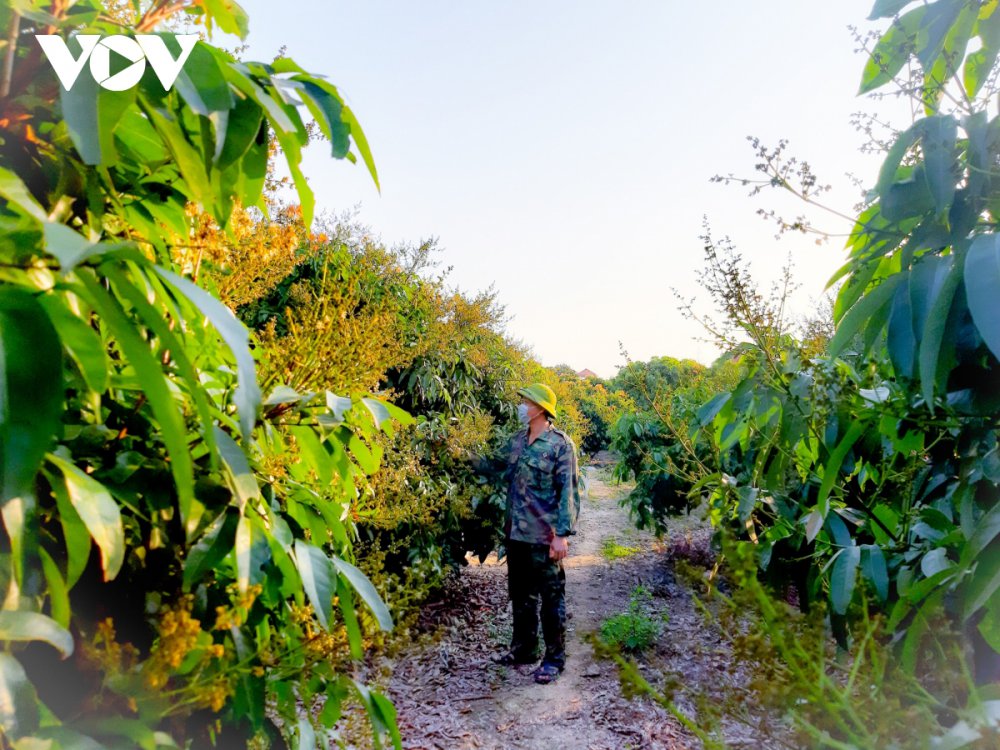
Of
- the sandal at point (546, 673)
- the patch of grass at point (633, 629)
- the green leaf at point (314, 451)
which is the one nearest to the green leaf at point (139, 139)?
the green leaf at point (314, 451)

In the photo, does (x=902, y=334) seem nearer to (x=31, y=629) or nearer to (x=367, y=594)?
(x=367, y=594)

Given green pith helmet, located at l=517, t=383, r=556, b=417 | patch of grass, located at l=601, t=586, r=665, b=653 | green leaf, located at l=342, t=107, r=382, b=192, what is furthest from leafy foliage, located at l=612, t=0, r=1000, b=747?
patch of grass, located at l=601, t=586, r=665, b=653

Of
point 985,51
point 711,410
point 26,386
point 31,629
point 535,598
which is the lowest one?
point 535,598

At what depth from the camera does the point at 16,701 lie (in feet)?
1.66

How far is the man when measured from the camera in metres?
3.92

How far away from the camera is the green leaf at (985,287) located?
0.82 meters

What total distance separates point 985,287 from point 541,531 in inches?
133

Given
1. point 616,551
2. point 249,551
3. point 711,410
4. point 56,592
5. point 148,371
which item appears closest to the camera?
point 148,371

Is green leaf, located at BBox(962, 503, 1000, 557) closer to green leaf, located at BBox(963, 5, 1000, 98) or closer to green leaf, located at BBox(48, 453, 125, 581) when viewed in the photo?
green leaf, located at BBox(963, 5, 1000, 98)

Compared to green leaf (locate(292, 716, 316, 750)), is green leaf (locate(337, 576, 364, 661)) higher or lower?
higher

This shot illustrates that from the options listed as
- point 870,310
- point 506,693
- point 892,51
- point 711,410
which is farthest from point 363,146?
point 506,693

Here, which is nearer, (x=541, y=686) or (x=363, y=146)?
(x=363, y=146)

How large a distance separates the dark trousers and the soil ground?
158mm

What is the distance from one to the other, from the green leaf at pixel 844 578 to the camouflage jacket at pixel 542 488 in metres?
2.66
